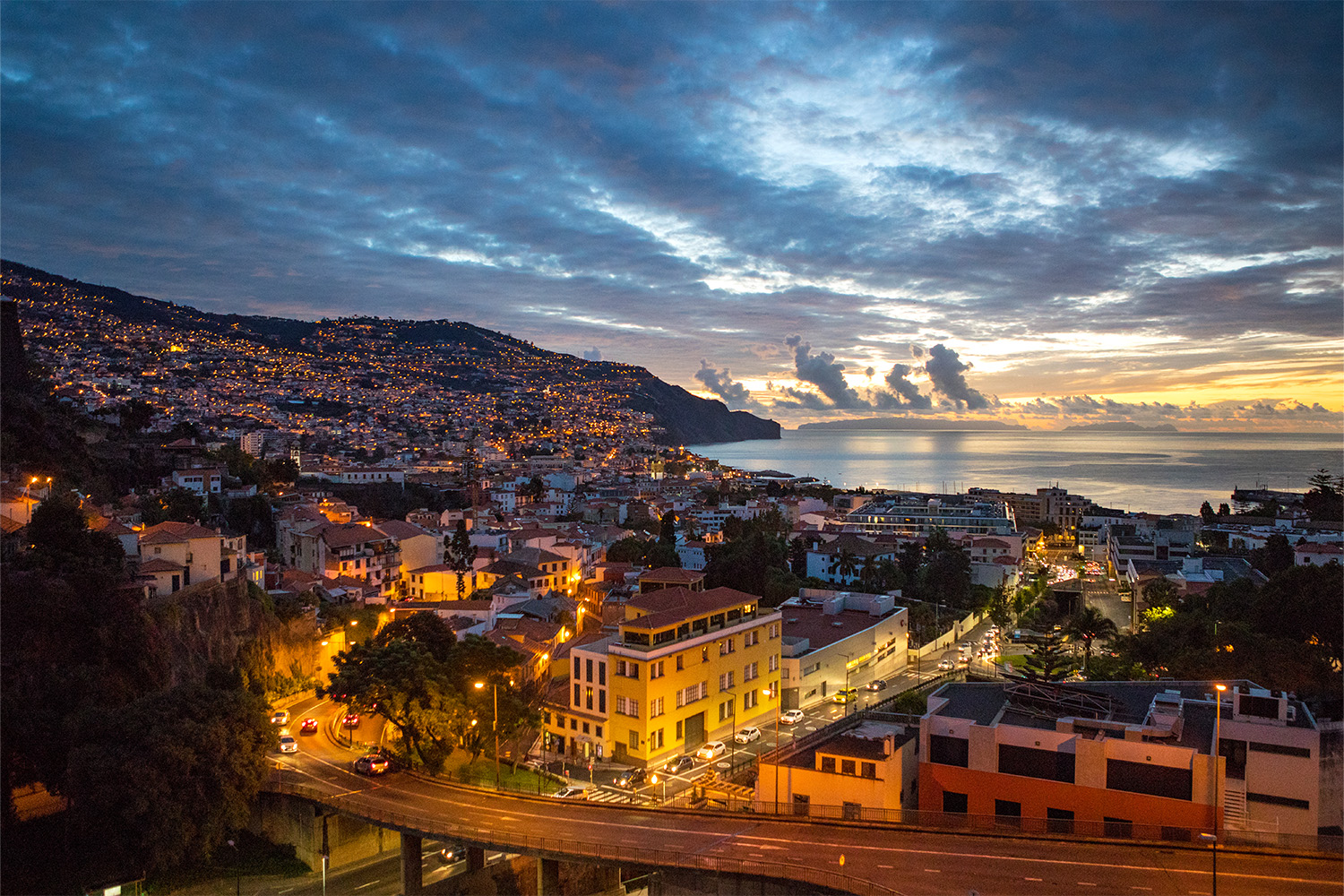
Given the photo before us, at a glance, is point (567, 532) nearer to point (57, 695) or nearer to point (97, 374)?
point (57, 695)

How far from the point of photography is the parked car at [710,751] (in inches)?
800

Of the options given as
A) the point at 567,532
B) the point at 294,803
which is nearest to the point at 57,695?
the point at 294,803

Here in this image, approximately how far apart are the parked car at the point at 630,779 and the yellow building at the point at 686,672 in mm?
463

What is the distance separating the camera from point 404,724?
18672 mm

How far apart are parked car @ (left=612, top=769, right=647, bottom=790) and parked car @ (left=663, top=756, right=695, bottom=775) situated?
0.71m

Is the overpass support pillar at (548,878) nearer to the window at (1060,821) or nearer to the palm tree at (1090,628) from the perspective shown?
the window at (1060,821)

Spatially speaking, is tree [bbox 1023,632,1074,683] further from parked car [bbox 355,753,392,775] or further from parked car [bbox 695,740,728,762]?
parked car [bbox 355,753,392,775]

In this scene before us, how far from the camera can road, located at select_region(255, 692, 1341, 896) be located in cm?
1112

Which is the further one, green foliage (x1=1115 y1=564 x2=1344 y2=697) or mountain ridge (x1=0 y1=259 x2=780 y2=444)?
mountain ridge (x1=0 y1=259 x2=780 y2=444)

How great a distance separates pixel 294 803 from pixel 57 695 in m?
5.83

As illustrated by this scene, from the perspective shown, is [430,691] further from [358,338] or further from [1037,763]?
[358,338]

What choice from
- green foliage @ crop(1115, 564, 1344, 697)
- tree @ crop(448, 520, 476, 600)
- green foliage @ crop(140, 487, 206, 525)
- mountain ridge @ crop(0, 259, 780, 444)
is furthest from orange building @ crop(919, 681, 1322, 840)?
mountain ridge @ crop(0, 259, 780, 444)

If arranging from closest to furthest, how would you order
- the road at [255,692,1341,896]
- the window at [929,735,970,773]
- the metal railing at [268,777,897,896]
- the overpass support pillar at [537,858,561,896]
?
the road at [255,692,1341,896] < the metal railing at [268,777,897,896] < the overpass support pillar at [537,858,561,896] < the window at [929,735,970,773]

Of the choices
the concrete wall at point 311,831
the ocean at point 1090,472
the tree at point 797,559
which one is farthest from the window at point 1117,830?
the ocean at point 1090,472
